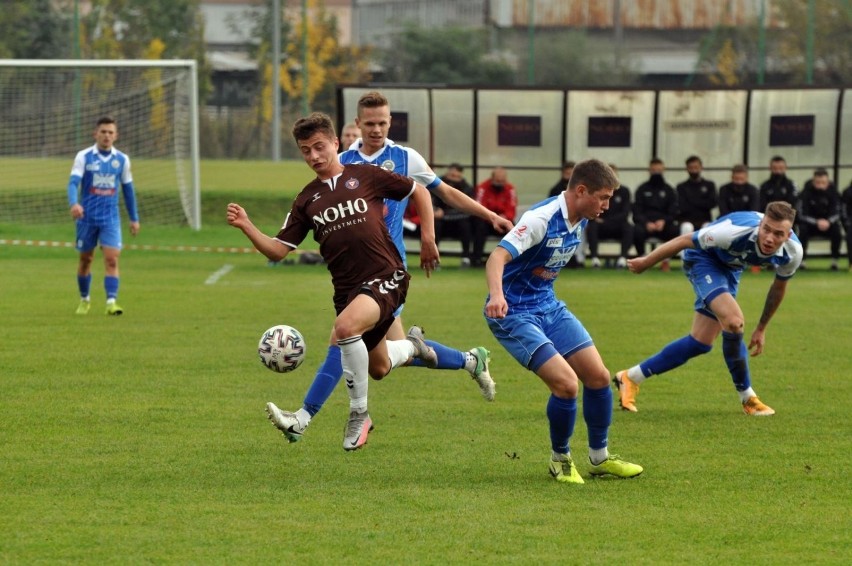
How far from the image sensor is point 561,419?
6707mm

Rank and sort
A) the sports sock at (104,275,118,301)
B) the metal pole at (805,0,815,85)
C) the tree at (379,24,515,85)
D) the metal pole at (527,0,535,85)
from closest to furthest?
the sports sock at (104,275,118,301) → the metal pole at (805,0,815,85) → the metal pole at (527,0,535,85) → the tree at (379,24,515,85)

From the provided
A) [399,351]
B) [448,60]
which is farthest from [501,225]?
[448,60]

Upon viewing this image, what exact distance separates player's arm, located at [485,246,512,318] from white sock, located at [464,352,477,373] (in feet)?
6.54

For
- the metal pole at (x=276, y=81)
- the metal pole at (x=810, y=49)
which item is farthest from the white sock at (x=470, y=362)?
the metal pole at (x=810, y=49)

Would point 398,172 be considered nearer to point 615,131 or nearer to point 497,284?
point 497,284

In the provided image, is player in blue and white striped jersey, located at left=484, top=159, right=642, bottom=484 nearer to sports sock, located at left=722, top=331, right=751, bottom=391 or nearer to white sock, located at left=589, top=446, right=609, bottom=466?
white sock, located at left=589, top=446, right=609, bottom=466

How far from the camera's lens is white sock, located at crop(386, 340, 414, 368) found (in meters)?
7.80

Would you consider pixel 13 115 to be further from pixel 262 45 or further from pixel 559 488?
pixel 559 488

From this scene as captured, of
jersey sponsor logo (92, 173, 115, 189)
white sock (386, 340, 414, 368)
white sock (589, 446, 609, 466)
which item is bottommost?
white sock (589, 446, 609, 466)

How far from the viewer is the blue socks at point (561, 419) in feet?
22.0

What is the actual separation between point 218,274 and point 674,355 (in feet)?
37.1

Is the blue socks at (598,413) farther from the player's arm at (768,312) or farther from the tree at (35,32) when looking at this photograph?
the tree at (35,32)

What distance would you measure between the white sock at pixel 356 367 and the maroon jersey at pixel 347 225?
1.01ft

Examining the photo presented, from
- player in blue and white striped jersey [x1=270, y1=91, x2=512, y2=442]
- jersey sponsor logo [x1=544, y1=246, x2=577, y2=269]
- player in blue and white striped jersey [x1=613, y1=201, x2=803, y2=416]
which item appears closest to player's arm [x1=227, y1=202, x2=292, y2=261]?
player in blue and white striped jersey [x1=270, y1=91, x2=512, y2=442]
